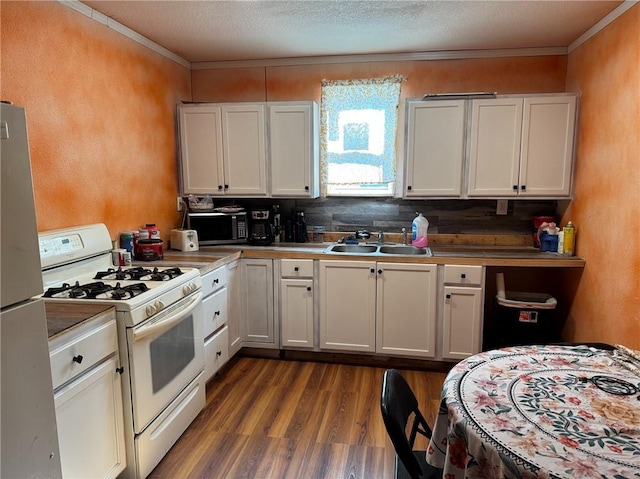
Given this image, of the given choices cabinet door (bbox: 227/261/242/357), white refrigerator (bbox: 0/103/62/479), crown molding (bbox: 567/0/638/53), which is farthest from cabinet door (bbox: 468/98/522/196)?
white refrigerator (bbox: 0/103/62/479)

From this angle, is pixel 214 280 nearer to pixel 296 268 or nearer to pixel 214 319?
pixel 214 319

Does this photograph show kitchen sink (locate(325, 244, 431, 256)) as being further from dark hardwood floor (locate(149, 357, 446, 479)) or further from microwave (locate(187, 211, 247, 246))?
dark hardwood floor (locate(149, 357, 446, 479))

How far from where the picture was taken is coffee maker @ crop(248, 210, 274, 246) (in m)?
3.54

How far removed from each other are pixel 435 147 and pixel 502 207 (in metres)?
0.79

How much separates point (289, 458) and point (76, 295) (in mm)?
1333

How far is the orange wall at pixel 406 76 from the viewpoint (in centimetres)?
337

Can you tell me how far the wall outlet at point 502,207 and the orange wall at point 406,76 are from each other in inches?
34.2

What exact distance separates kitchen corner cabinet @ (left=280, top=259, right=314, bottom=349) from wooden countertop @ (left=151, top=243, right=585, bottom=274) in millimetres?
91

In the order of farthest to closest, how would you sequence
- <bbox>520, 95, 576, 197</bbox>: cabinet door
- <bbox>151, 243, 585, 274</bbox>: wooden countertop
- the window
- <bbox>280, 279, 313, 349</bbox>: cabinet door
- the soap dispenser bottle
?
1. the window
2. the soap dispenser bottle
3. <bbox>280, 279, 313, 349</bbox>: cabinet door
4. <bbox>520, 95, 576, 197</bbox>: cabinet door
5. <bbox>151, 243, 585, 274</bbox>: wooden countertop

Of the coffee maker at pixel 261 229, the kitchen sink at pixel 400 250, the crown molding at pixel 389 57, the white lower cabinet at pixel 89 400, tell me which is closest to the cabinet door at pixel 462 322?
the kitchen sink at pixel 400 250

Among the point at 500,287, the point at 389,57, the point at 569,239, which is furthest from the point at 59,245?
the point at 569,239

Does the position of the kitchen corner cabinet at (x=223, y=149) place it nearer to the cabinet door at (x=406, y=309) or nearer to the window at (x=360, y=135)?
the window at (x=360, y=135)

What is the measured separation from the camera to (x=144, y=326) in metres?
2.00

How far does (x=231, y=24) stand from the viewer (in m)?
2.80
